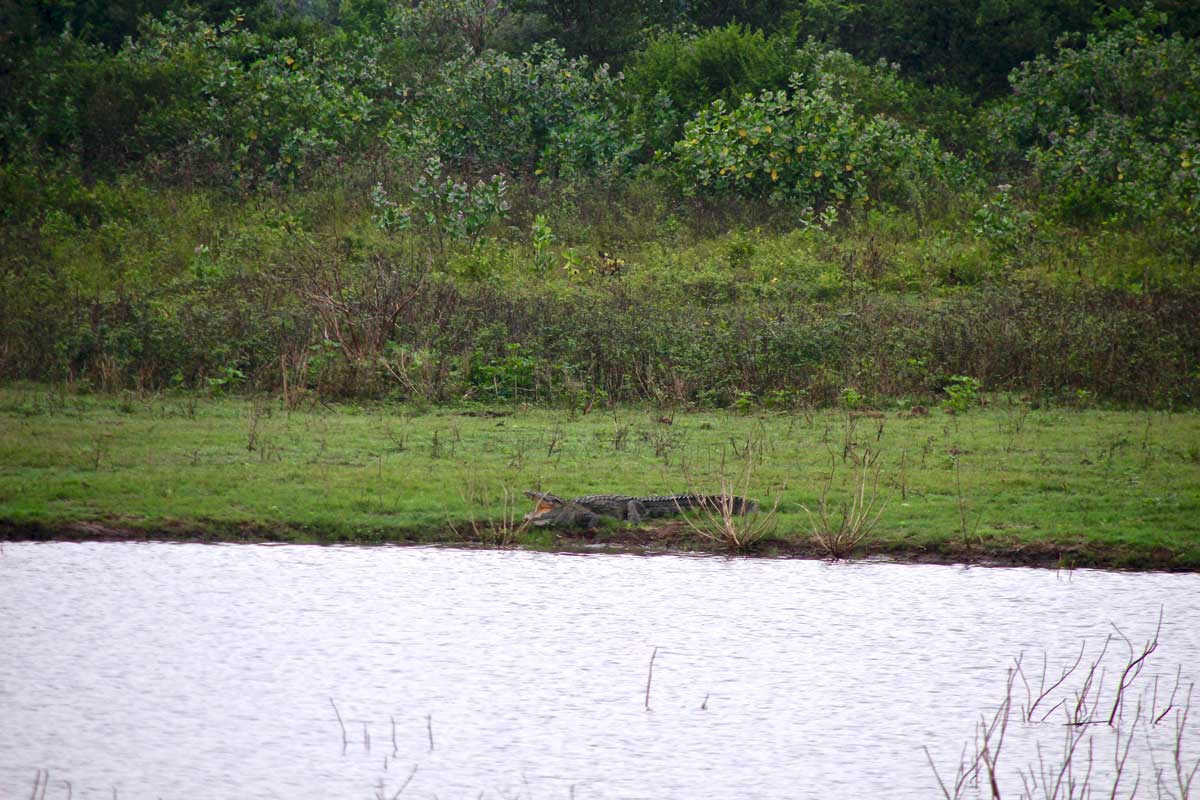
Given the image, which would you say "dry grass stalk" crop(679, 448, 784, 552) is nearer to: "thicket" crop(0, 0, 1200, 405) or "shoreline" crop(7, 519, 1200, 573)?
"shoreline" crop(7, 519, 1200, 573)

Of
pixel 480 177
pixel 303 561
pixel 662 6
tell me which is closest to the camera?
pixel 303 561

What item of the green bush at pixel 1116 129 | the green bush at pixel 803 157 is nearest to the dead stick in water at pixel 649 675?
the green bush at pixel 1116 129

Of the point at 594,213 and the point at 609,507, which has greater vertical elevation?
the point at 594,213

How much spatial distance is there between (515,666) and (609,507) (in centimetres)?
278

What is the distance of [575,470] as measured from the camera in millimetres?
10766

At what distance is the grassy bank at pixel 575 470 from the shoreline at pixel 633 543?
14 millimetres

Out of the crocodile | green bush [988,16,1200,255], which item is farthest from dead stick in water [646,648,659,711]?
green bush [988,16,1200,255]

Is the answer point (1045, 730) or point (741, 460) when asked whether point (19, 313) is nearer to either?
point (741, 460)

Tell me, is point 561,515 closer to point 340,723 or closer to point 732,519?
point 732,519

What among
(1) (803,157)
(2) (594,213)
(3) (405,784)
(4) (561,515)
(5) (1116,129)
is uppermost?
(5) (1116,129)

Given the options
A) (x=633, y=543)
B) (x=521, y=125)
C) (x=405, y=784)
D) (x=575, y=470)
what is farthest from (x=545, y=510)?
(x=521, y=125)

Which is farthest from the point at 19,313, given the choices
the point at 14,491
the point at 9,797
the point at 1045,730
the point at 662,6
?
the point at 662,6

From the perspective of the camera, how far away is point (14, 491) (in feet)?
31.8

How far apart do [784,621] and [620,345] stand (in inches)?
288
